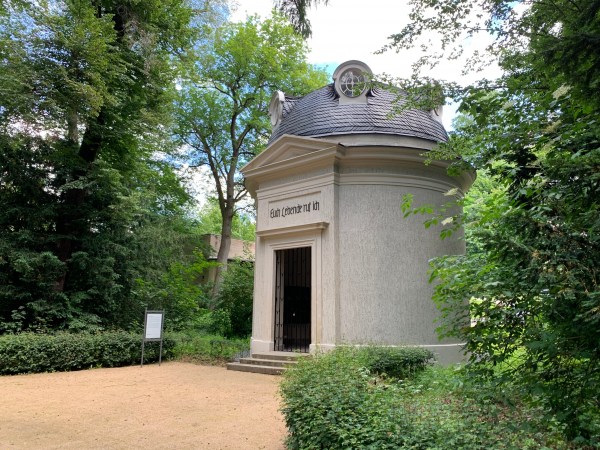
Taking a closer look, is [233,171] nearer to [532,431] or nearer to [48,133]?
[48,133]

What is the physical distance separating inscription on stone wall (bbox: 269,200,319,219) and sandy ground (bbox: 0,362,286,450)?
460 cm

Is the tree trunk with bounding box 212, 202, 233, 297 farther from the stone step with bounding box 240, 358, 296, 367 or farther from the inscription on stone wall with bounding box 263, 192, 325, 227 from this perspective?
the stone step with bounding box 240, 358, 296, 367

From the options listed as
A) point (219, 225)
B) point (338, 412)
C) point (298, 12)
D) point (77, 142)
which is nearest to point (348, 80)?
point (298, 12)

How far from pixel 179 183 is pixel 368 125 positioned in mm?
18668

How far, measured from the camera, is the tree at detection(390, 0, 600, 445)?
276 cm

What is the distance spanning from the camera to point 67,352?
1145 centimetres

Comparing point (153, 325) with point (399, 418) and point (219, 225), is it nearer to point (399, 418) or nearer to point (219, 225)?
point (399, 418)

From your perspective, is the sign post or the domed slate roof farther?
the domed slate roof

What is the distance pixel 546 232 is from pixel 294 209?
997 centimetres

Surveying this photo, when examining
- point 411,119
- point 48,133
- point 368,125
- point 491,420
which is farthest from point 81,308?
point 491,420

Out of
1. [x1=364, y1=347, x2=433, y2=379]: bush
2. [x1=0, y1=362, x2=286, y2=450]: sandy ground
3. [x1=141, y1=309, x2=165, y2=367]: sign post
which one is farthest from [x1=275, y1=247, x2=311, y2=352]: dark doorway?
[x1=364, y1=347, x2=433, y2=379]: bush

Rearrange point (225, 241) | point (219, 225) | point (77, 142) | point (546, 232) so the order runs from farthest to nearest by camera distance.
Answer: point (219, 225) → point (225, 241) → point (77, 142) → point (546, 232)

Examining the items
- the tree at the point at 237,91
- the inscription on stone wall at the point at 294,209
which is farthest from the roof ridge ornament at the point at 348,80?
the tree at the point at 237,91

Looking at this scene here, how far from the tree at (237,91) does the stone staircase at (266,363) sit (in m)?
15.1
